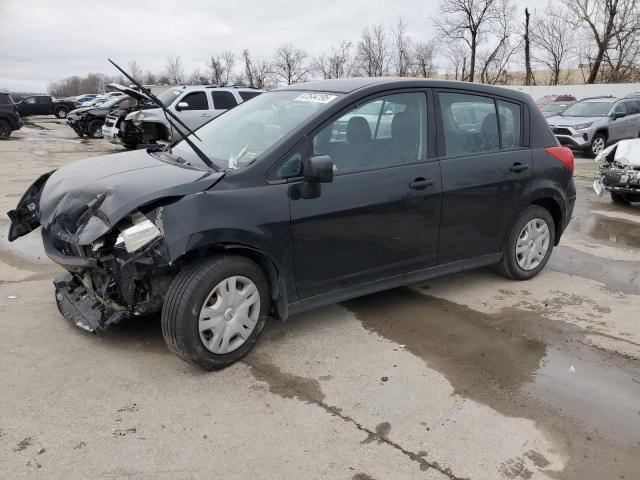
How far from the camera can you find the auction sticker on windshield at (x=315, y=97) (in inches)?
154

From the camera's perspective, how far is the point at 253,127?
4086mm

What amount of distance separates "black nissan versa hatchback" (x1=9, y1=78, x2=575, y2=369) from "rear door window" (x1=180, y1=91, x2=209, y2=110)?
10.3 m

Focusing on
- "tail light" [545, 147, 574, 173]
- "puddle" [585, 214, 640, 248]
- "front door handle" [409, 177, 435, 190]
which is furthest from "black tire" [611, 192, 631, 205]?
"front door handle" [409, 177, 435, 190]

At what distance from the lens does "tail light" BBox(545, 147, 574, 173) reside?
5.08 meters

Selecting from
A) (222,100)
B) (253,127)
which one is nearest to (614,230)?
(253,127)

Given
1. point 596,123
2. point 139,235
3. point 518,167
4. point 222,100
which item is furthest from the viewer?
point 596,123

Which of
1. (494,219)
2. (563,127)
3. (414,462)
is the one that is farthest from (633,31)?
(414,462)

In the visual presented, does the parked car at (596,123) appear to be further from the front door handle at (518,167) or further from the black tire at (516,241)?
the front door handle at (518,167)

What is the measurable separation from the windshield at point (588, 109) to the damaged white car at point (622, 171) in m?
8.70

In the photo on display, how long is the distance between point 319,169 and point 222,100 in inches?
476

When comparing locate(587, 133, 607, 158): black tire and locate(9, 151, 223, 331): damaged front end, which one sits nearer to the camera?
locate(9, 151, 223, 331): damaged front end

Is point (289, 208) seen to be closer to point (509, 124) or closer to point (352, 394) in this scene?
point (352, 394)

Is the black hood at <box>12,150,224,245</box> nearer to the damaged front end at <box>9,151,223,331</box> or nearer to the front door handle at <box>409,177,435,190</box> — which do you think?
the damaged front end at <box>9,151,223,331</box>

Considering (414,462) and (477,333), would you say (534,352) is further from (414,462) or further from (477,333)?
(414,462)
